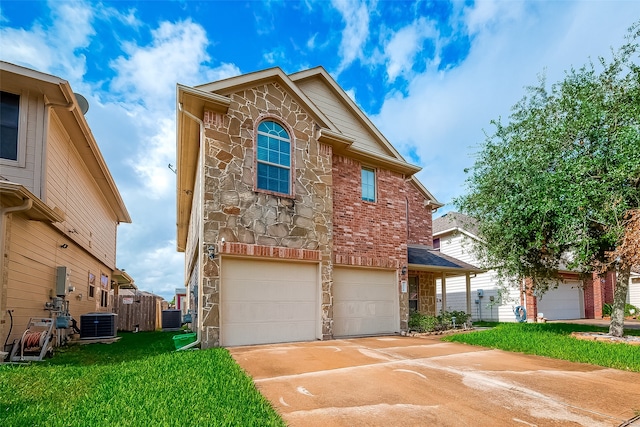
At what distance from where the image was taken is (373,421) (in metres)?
3.90

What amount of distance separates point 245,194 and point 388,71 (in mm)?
9077

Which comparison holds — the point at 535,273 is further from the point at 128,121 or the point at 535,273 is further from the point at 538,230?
the point at 128,121

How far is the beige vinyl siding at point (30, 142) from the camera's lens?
328 inches

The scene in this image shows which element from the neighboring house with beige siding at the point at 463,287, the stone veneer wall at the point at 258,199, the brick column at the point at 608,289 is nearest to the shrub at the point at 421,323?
the stone veneer wall at the point at 258,199

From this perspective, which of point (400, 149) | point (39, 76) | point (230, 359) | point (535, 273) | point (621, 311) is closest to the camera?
point (230, 359)

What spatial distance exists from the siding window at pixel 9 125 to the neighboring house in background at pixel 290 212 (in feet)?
11.8

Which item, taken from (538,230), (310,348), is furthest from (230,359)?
(538,230)

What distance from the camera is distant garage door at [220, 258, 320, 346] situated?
865 cm

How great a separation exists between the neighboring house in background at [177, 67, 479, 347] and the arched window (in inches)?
1.2

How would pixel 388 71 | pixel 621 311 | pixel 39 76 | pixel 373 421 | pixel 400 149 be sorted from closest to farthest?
pixel 373 421, pixel 39 76, pixel 621 311, pixel 400 149, pixel 388 71

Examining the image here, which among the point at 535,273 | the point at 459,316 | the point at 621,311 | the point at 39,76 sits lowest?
the point at 459,316

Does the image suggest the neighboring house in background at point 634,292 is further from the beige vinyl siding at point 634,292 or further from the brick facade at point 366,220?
the brick facade at point 366,220

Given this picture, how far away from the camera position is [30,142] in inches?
335

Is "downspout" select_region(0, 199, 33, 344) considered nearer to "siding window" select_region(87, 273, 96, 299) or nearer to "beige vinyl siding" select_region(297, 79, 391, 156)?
"siding window" select_region(87, 273, 96, 299)
